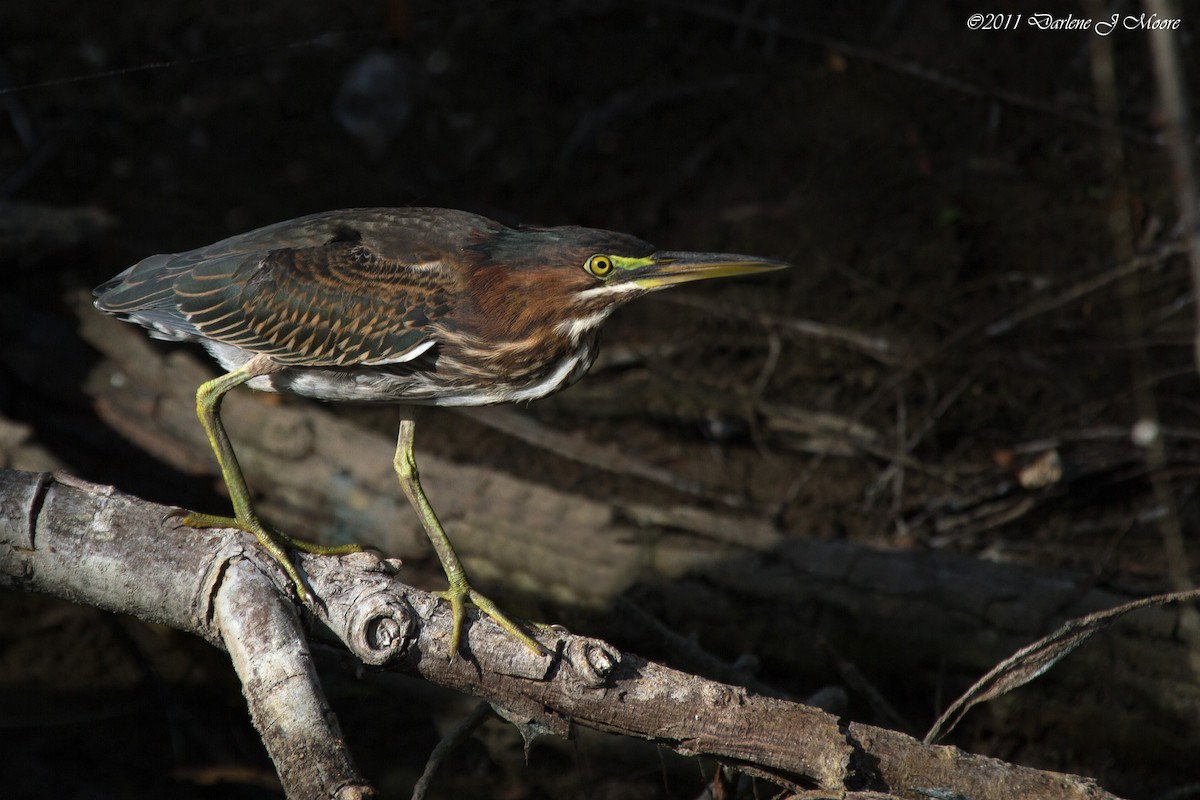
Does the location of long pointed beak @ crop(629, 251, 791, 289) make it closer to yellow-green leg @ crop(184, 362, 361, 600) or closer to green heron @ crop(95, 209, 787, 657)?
green heron @ crop(95, 209, 787, 657)

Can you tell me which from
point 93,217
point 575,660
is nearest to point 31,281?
point 93,217

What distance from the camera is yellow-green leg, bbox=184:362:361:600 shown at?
2822 millimetres

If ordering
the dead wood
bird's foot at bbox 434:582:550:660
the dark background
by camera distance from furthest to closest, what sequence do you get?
the dark background
the dead wood
bird's foot at bbox 434:582:550:660

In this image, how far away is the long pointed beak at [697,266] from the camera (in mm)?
2859

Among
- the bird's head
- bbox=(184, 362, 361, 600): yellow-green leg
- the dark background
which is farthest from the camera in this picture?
the dark background

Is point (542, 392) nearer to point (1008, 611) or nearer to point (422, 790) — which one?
point (422, 790)

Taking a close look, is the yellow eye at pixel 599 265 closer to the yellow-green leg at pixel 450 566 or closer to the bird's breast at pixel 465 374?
the bird's breast at pixel 465 374

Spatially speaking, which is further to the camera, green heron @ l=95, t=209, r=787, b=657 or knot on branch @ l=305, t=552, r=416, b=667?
green heron @ l=95, t=209, r=787, b=657

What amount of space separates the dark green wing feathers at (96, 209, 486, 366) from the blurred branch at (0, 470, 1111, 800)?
59 cm

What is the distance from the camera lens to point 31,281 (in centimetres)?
520

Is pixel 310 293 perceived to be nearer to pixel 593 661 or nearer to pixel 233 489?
pixel 233 489

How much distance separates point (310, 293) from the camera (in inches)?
123
